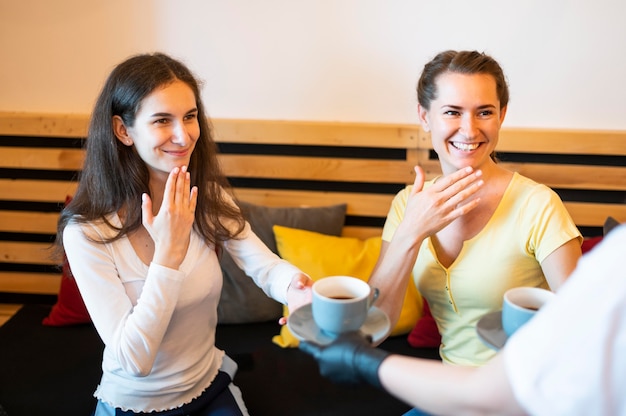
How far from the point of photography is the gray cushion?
2.19m

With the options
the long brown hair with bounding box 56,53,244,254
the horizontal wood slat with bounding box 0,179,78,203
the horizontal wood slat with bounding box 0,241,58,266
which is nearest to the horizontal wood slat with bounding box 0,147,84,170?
the horizontal wood slat with bounding box 0,179,78,203

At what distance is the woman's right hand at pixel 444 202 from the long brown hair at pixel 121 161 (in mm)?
508

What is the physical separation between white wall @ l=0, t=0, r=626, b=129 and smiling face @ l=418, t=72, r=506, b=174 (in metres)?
0.89

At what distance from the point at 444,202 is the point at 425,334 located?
83cm

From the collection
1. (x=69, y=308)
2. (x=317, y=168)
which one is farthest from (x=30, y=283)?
(x=317, y=168)

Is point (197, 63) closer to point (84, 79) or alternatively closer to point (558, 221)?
point (84, 79)

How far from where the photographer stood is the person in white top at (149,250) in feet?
4.29

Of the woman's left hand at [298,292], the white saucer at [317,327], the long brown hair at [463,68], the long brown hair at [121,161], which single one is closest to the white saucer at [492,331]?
the white saucer at [317,327]

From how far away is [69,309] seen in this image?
2223 mm

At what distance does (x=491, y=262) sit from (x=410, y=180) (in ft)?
3.22

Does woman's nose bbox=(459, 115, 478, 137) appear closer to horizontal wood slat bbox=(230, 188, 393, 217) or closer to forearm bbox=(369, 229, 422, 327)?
forearm bbox=(369, 229, 422, 327)

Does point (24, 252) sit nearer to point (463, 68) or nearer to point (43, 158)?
point (43, 158)

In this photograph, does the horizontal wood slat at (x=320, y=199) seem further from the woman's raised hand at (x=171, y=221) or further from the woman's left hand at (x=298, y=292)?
the woman's raised hand at (x=171, y=221)

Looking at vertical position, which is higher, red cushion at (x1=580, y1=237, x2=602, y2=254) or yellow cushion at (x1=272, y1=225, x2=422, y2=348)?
red cushion at (x1=580, y1=237, x2=602, y2=254)
